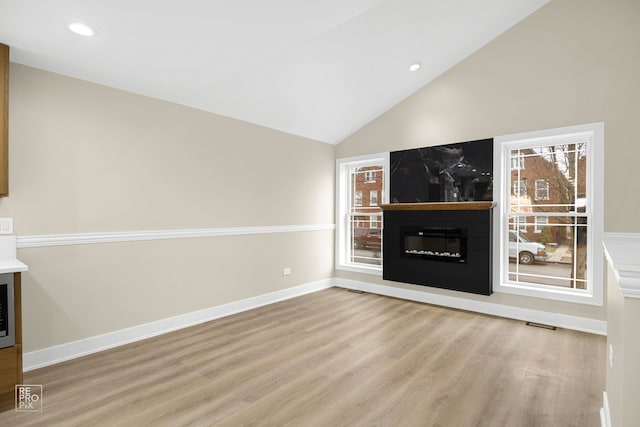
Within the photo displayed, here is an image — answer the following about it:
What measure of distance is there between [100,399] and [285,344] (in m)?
1.49

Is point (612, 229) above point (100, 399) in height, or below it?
above

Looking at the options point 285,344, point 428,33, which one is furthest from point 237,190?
point 428,33

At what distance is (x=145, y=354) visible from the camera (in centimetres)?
298

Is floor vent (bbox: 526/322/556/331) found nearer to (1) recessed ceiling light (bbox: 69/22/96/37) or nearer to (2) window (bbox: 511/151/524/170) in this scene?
(2) window (bbox: 511/151/524/170)

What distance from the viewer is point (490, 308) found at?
4.14m

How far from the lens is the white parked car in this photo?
3.95 metres

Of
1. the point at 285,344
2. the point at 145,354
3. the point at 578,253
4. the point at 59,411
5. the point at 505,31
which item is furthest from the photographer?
the point at 505,31

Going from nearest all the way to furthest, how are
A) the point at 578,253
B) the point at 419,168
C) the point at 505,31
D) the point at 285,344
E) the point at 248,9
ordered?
the point at 248,9
the point at 285,344
the point at 578,253
the point at 505,31
the point at 419,168

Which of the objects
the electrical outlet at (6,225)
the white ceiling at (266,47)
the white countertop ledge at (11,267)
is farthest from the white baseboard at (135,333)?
the white ceiling at (266,47)

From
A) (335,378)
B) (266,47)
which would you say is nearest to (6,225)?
(266,47)

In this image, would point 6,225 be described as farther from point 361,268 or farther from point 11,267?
point 361,268

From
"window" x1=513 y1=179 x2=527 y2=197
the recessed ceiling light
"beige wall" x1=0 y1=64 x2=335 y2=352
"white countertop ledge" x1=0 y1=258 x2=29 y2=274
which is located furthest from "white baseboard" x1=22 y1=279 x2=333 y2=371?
"window" x1=513 y1=179 x2=527 y2=197

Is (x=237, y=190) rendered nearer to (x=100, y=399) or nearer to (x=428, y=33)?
(x=100, y=399)

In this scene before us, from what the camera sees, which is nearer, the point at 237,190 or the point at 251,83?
the point at 251,83
